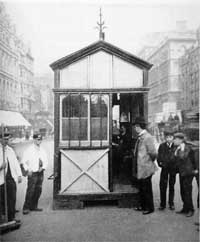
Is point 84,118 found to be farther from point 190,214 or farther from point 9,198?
point 190,214

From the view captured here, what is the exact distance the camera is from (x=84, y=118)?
510 centimetres

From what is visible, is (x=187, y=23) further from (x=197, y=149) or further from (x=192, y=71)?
(x=197, y=149)

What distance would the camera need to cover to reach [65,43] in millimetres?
4816

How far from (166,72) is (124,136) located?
249cm

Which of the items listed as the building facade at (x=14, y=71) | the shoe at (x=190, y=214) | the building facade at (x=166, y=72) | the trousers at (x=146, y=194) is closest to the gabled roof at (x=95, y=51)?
the building facade at (x=166, y=72)

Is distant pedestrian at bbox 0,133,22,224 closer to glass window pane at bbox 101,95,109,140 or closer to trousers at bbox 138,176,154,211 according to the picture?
glass window pane at bbox 101,95,109,140

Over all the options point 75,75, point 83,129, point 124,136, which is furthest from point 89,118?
point 124,136

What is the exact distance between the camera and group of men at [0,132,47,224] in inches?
174

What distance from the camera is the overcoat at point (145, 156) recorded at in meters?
4.91

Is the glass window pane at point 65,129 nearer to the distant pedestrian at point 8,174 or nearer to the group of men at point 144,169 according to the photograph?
the group of men at point 144,169

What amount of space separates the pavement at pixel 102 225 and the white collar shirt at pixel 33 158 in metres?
0.12

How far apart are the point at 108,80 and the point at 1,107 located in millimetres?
1789

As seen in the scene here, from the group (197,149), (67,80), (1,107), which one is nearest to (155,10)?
(67,80)

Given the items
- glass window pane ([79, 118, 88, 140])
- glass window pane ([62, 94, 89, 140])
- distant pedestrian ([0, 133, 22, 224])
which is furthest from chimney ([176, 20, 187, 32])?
distant pedestrian ([0, 133, 22, 224])
